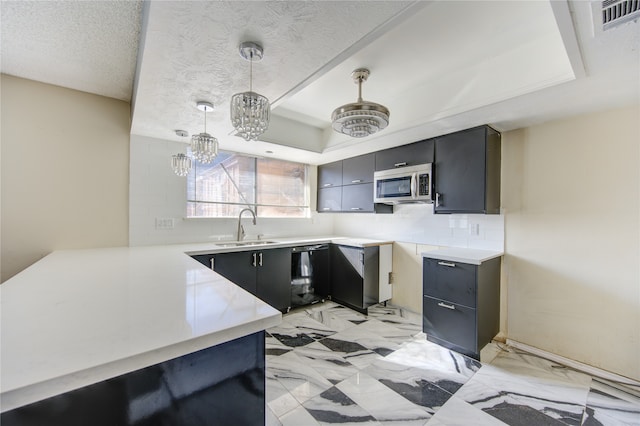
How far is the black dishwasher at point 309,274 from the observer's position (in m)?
3.13

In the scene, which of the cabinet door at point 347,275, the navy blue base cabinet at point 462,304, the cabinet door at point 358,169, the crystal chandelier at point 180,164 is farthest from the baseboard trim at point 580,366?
the crystal chandelier at point 180,164

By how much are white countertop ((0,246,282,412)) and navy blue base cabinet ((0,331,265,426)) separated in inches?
4.0

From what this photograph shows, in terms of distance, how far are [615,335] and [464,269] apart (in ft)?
3.67

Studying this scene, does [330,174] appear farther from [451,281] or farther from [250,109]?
[250,109]

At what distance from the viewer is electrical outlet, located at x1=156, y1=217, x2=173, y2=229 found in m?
2.79

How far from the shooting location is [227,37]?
123 cm

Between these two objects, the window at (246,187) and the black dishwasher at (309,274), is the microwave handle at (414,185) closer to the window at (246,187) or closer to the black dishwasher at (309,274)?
the black dishwasher at (309,274)

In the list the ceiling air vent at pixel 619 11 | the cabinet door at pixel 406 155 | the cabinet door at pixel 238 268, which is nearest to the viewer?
the ceiling air vent at pixel 619 11

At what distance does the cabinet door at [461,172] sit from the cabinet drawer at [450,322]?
88cm

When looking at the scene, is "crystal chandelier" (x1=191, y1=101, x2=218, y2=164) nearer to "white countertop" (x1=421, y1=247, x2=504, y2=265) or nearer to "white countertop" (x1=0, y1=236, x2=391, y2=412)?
"white countertop" (x1=0, y1=236, x2=391, y2=412)

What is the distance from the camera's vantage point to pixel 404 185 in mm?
2846

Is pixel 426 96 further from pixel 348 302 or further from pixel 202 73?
pixel 348 302

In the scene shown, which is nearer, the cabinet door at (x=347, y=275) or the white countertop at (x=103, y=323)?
the white countertop at (x=103, y=323)

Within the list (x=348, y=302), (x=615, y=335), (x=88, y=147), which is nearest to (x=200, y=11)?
(x=88, y=147)
